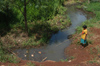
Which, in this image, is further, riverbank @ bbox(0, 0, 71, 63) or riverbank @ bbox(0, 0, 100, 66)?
riverbank @ bbox(0, 0, 71, 63)

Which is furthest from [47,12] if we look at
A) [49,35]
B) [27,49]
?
[27,49]

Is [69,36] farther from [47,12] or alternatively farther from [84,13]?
[84,13]

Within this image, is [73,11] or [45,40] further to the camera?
[73,11]

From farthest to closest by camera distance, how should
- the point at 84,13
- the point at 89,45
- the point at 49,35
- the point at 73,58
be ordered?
the point at 84,13 < the point at 49,35 < the point at 89,45 < the point at 73,58

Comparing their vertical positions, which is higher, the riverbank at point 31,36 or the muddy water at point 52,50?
the riverbank at point 31,36

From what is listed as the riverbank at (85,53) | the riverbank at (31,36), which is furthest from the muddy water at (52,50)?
the riverbank at (85,53)

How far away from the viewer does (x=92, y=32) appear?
8.23m

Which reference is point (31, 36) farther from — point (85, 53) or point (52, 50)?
point (85, 53)

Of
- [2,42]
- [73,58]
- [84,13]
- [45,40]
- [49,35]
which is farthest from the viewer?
[84,13]

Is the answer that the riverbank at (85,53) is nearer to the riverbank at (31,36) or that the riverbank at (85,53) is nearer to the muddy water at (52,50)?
the muddy water at (52,50)

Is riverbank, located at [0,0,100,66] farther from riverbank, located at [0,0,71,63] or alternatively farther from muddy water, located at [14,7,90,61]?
riverbank, located at [0,0,71,63]

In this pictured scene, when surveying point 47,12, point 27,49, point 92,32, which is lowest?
point 27,49

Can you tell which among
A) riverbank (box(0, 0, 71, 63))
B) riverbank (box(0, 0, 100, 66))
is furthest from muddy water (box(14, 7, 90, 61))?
riverbank (box(0, 0, 100, 66))

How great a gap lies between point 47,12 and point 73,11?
4.70m
